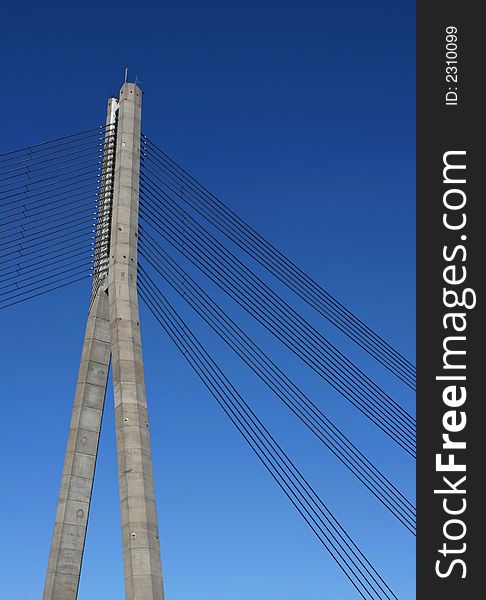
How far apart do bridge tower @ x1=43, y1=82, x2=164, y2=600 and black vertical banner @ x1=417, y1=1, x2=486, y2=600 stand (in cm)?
866

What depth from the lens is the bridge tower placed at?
2856cm

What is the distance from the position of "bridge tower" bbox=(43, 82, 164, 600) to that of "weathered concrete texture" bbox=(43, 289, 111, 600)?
32 millimetres

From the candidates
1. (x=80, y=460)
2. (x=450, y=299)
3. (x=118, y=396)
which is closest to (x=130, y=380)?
(x=118, y=396)

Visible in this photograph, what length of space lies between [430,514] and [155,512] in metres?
9.10

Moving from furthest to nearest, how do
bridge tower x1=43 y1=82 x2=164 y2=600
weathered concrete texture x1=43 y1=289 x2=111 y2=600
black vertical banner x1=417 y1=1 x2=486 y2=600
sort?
1. weathered concrete texture x1=43 y1=289 x2=111 y2=600
2. bridge tower x1=43 y1=82 x2=164 y2=600
3. black vertical banner x1=417 y1=1 x2=486 y2=600

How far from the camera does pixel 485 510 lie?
23500 mm

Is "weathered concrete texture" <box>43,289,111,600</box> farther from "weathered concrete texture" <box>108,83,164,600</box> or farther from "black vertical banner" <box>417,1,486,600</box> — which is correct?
"black vertical banner" <box>417,1,486,600</box>

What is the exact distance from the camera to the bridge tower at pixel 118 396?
2856 centimetres

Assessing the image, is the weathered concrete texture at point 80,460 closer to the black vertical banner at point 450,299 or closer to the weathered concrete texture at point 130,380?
the weathered concrete texture at point 130,380

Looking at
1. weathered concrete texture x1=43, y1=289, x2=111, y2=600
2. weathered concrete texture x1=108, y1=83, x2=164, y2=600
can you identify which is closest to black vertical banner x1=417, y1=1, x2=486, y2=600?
weathered concrete texture x1=108, y1=83, x2=164, y2=600

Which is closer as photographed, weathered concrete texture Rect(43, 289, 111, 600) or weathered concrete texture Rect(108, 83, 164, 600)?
weathered concrete texture Rect(108, 83, 164, 600)

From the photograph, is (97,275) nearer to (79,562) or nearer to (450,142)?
(79,562)

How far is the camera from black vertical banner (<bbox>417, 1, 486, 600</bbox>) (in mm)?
23766

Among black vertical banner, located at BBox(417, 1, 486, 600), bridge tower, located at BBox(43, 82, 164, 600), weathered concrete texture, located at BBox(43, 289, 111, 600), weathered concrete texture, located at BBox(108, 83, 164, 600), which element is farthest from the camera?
weathered concrete texture, located at BBox(43, 289, 111, 600)
